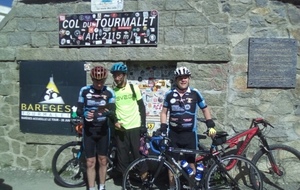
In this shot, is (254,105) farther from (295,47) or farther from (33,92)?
(33,92)

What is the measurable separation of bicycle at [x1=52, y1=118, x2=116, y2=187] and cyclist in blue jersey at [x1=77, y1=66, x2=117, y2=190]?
0.49m

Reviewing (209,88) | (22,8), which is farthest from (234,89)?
(22,8)

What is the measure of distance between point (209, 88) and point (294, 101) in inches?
50.1

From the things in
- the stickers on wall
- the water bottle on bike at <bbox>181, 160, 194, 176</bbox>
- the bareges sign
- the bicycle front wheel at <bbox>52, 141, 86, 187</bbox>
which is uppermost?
the bareges sign

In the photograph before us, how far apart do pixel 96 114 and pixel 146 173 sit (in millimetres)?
1090

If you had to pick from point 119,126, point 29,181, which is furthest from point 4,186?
point 119,126

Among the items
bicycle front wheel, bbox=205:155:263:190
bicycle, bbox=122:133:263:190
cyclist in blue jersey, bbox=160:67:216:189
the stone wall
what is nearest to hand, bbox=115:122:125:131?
bicycle, bbox=122:133:263:190

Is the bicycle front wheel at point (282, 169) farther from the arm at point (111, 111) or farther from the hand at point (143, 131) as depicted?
the arm at point (111, 111)

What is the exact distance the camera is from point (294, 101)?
5.67 meters

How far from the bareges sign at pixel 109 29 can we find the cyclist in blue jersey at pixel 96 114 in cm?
104

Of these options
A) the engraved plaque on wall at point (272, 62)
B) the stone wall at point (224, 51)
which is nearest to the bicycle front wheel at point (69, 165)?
the stone wall at point (224, 51)

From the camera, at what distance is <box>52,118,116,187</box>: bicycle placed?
5.96 metres

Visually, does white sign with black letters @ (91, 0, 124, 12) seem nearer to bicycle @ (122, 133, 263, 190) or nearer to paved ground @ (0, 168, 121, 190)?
bicycle @ (122, 133, 263, 190)

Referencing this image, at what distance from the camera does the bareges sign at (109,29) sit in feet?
19.7
